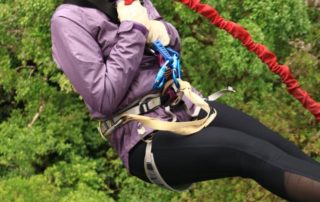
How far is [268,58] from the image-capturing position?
7.88 ft

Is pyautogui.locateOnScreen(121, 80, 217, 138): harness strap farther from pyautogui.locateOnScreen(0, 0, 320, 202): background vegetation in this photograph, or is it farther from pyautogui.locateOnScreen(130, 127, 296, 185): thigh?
Answer: pyautogui.locateOnScreen(0, 0, 320, 202): background vegetation

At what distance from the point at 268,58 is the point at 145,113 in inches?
27.1

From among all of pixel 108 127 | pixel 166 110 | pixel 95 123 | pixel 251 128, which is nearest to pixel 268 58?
pixel 251 128

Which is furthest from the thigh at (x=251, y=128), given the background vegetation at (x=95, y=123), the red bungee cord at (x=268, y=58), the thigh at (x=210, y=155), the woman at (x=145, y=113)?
the background vegetation at (x=95, y=123)

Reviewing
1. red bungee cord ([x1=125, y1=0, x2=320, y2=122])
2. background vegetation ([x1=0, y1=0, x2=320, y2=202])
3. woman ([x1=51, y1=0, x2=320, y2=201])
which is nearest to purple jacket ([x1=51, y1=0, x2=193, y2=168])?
woman ([x1=51, y1=0, x2=320, y2=201])

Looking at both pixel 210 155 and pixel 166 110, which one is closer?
pixel 210 155

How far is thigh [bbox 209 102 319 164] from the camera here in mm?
2039

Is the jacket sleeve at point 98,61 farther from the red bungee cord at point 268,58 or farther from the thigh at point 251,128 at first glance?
the red bungee cord at point 268,58

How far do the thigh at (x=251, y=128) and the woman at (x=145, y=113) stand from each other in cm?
1

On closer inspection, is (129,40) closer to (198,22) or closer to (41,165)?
(198,22)

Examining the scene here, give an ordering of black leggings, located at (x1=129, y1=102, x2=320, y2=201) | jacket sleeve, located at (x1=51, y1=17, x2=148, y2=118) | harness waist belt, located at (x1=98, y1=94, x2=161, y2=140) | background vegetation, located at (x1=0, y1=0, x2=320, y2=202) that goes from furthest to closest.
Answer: background vegetation, located at (x1=0, y1=0, x2=320, y2=202) → harness waist belt, located at (x1=98, y1=94, x2=161, y2=140) → jacket sleeve, located at (x1=51, y1=17, x2=148, y2=118) → black leggings, located at (x1=129, y1=102, x2=320, y2=201)

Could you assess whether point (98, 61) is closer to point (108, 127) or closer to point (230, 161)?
point (108, 127)

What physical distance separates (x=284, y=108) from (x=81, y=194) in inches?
65.4

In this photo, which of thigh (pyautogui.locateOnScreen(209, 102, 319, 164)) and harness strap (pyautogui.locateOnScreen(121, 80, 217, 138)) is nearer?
harness strap (pyautogui.locateOnScreen(121, 80, 217, 138))
